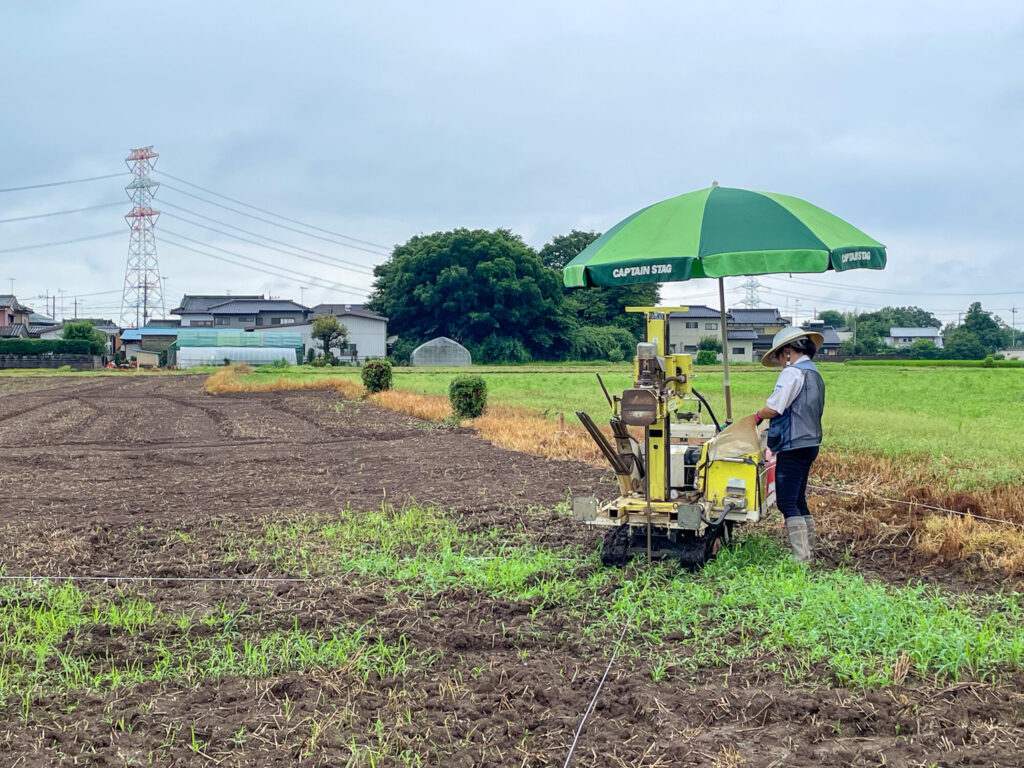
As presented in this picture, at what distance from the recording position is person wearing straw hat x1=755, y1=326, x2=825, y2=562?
18.5 ft

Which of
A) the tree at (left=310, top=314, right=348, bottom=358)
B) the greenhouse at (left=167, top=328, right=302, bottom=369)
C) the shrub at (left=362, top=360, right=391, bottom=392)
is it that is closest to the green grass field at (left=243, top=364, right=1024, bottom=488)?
the shrub at (left=362, top=360, right=391, bottom=392)

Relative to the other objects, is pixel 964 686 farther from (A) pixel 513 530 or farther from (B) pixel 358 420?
(B) pixel 358 420

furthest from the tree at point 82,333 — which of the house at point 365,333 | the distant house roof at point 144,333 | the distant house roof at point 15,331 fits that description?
the house at point 365,333

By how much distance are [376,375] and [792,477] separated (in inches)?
790

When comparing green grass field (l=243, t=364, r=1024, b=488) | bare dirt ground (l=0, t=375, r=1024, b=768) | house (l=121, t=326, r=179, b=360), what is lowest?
bare dirt ground (l=0, t=375, r=1024, b=768)

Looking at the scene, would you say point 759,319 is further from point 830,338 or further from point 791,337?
point 791,337

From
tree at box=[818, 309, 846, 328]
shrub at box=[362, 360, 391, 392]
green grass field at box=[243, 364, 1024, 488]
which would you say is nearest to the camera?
green grass field at box=[243, 364, 1024, 488]

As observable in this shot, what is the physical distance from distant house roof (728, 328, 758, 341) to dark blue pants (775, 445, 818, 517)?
66.9m

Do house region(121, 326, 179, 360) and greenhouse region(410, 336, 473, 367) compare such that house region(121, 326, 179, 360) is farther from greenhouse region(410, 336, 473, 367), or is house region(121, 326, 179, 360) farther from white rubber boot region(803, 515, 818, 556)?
white rubber boot region(803, 515, 818, 556)

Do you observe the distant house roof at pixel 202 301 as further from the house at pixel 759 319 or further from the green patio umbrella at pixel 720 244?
the green patio umbrella at pixel 720 244

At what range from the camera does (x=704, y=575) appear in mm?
5465

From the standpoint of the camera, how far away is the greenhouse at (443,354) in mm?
57406

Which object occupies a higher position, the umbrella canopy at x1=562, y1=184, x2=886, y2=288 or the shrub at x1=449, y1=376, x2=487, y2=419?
the umbrella canopy at x1=562, y1=184, x2=886, y2=288

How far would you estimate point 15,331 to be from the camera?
7106cm
